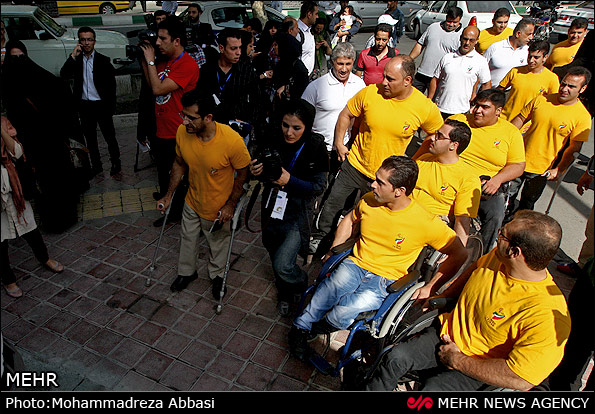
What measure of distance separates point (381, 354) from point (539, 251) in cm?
117

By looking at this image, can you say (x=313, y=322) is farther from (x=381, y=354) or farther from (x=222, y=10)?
(x=222, y=10)

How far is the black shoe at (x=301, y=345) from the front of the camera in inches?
128

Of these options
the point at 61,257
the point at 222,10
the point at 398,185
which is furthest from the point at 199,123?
the point at 222,10

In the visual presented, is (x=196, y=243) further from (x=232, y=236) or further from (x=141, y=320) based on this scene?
(x=141, y=320)

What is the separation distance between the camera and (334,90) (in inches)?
184

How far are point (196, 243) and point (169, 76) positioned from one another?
1.81 m

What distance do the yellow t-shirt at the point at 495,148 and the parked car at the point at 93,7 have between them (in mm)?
18186

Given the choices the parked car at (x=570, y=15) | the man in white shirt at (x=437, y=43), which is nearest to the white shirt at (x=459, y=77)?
the man in white shirt at (x=437, y=43)

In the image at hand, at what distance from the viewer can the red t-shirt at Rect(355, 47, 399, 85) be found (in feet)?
19.9

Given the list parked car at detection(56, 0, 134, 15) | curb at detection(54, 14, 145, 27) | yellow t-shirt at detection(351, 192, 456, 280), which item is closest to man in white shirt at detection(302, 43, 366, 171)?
yellow t-shirt at detection(351, 192, 456, 280)

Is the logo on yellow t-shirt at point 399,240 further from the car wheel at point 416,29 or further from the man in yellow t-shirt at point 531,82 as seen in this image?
the car wheel at point 416,29

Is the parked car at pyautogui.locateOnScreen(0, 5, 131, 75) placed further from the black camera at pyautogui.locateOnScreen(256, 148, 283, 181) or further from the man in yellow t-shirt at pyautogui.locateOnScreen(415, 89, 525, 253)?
the man in yellow t-shirt at pyautogui.locateOnScreen(415, 89, 525, 253)

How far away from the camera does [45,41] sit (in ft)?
27.3

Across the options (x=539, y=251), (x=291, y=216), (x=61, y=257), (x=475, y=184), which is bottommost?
(x=61, y=257)
